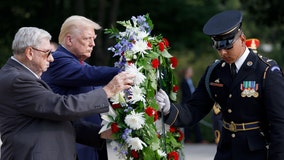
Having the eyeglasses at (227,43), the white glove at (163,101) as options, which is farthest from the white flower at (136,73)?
the eyeglasses at (227,43)

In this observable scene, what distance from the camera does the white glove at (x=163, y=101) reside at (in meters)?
5.47

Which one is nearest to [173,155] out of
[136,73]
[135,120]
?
[135,120]

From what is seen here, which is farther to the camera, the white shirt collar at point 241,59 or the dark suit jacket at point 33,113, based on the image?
the white shirt collar at point 241,59

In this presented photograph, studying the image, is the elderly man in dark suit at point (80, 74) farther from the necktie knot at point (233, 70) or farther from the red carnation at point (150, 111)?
the necktie knot at point (233, 70)

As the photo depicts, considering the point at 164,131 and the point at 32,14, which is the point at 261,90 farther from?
the point at 32,14

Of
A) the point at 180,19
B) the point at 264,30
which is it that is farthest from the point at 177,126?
the point at 264,30

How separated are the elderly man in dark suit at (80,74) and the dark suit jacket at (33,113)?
1.87 ft

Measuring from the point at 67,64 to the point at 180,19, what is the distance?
1611cm

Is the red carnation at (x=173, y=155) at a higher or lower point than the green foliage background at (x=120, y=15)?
higher

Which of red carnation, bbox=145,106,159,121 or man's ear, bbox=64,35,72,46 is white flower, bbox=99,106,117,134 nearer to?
red carnation, bbox=145,106,159,121

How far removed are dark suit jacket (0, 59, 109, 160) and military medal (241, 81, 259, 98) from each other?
47.6 inches

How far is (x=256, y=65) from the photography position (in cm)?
533

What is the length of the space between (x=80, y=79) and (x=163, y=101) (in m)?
0.72

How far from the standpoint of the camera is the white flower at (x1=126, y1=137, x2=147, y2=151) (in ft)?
16.9
